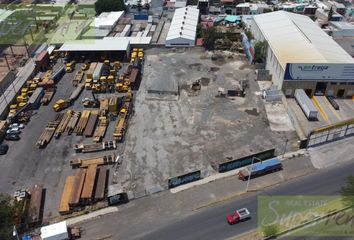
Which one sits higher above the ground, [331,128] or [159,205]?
[331,128]

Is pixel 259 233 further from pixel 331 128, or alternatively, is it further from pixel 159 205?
pixel 331 128

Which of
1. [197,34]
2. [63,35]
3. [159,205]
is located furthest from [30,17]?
[159,205]

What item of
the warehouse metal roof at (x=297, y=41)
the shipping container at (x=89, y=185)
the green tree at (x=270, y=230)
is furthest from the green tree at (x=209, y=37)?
the green tree at (x=270, y=230)

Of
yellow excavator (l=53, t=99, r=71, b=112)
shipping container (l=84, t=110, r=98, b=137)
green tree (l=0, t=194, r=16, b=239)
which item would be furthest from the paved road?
yellow excavator (l=53, t=99, r=71, b=112)

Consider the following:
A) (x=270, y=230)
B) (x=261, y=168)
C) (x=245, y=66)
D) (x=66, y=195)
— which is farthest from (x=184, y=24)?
(x=270, y=230)

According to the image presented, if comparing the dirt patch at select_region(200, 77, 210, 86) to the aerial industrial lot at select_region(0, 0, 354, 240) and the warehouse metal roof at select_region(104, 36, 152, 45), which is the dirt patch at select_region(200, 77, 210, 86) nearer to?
the aerial industrial lot at select_region(0, 0, 354, 240)
